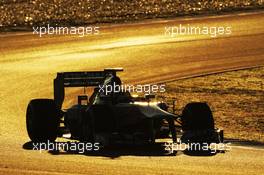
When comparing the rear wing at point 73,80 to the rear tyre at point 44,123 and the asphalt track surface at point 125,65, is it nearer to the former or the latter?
the asphalt track surface at point 125,65

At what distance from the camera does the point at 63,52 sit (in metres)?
44.1

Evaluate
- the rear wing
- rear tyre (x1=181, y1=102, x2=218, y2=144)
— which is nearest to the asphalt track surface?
rear tyre (x1=181, y1=102, x2=218, y2=144)

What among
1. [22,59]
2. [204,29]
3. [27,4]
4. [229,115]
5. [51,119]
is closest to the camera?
[51,119]

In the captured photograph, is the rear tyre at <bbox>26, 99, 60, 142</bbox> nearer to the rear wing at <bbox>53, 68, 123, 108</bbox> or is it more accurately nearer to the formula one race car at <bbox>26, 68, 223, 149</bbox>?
the formula one race car at <bbox>26, 68, 223, 149</bbox>

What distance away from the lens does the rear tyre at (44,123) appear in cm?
2208

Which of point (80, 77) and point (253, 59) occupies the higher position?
point (80, 77)

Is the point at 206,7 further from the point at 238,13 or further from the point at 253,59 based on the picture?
the point at 253,59

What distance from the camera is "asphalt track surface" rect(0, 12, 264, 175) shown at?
62.4 feet

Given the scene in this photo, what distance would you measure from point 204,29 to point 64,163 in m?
31.9

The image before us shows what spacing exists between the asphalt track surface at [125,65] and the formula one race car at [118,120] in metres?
0.45

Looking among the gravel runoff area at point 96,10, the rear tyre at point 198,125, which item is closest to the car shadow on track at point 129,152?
the rear tyre at point 198,125

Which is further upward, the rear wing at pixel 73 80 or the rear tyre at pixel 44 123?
the rear wing at pixel 73 80

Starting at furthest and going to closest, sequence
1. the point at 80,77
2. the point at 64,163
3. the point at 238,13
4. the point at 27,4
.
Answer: the point at 27,4 → the point at 238,13 → the point at 80,77 → the point at 64,163

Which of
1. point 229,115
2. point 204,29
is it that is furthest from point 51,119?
point 204,29
